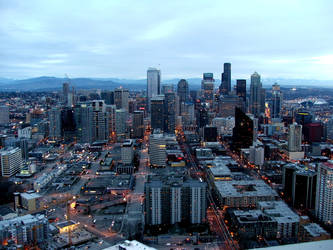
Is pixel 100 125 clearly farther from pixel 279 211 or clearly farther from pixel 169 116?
pixel 279 211

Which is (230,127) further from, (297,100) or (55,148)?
(297,100)

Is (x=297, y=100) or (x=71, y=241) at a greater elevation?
(x=297, y=100)

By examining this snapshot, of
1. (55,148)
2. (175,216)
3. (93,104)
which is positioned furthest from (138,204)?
(93,104)

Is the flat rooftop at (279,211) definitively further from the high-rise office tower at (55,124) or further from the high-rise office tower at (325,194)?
the high-rise office tower at (55,124)

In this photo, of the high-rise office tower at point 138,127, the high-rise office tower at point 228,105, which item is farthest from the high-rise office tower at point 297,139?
the high-rise office tower at point 228,105

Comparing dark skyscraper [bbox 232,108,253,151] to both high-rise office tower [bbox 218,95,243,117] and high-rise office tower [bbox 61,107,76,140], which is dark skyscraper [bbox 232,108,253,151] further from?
high-rise office tower [bbox 218,95,243,117]

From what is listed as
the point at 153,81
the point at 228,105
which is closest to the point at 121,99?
the point at 228,105
